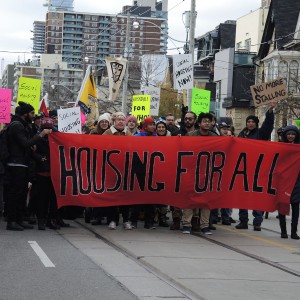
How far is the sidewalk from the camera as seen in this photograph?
27.1 feet

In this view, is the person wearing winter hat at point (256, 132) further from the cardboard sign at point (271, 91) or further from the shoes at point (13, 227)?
the shoes at point (13, 227)

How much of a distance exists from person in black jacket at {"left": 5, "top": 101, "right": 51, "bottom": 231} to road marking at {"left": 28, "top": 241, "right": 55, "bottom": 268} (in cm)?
162

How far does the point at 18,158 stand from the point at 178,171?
266 cm

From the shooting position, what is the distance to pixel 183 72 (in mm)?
22688

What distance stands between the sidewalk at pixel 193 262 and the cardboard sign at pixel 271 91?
2382 mm

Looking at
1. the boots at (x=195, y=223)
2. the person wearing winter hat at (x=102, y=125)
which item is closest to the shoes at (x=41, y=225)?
the person wearing winter hat at (x=102, y=125)

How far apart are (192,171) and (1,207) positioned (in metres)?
3.57

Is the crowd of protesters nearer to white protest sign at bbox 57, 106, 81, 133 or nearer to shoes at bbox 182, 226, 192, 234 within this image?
shoes at bbox 182, 226, 192, 234

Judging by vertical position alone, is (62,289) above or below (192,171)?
below

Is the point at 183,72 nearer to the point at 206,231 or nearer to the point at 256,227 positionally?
the point at 256,227

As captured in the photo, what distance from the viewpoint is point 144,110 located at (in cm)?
2766

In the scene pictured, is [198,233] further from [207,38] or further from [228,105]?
[207,38]

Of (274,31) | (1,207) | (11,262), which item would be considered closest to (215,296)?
(11,262)

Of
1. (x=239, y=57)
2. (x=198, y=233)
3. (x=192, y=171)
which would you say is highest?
(x=239, y=57)
